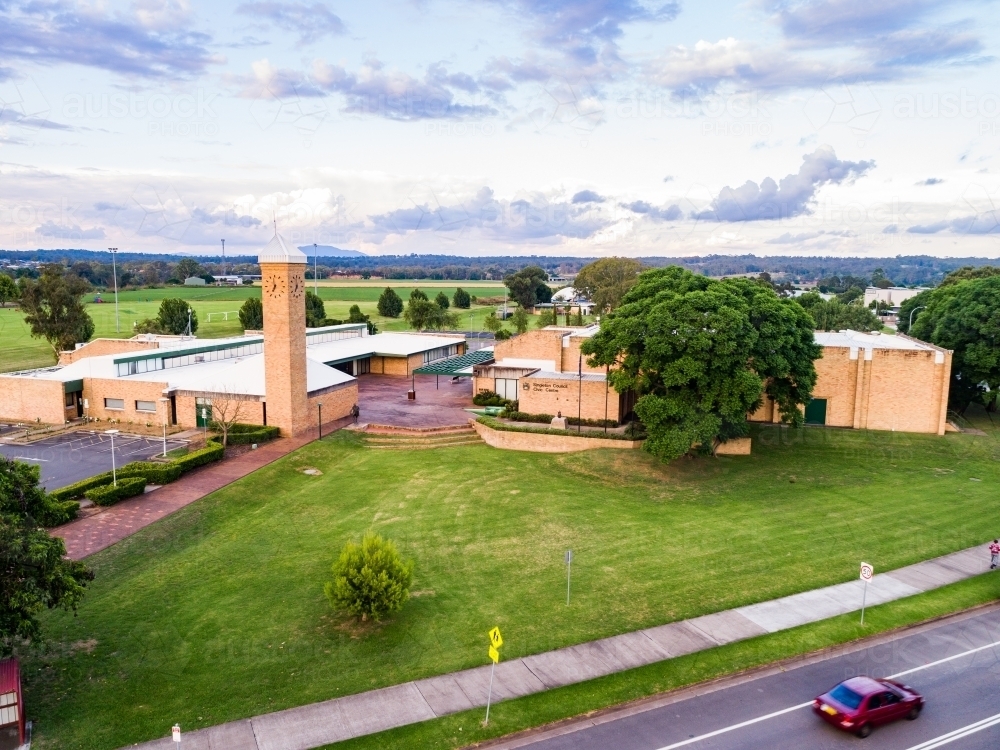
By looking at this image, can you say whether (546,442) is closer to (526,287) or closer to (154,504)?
(154,504)

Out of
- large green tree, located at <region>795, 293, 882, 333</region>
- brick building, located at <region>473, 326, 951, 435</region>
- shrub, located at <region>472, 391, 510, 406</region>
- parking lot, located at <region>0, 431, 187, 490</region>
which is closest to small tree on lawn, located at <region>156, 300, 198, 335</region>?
parking lot, located at <region>0, 431, 187, 490</region>

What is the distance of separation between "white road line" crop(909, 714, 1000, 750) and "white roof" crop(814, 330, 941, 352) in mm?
28048

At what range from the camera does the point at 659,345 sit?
32.7 metres

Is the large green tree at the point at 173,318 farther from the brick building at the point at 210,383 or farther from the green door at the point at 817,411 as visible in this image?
the green door at the point at 817,411

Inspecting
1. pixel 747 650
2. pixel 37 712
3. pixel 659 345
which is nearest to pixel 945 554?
pixel 747 650

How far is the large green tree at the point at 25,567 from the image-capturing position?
15.2 m

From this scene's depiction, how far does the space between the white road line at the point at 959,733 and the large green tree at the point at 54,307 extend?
2698 inches

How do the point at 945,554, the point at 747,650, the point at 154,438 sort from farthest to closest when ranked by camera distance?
the point at 154,438 → the point at 945,554 → the point at 747,650

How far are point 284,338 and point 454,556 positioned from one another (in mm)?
18545

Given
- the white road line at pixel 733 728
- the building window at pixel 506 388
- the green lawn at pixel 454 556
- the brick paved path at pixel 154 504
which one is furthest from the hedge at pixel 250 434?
the white road line at pixel 733 728

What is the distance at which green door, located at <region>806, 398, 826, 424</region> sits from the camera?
1699 inches

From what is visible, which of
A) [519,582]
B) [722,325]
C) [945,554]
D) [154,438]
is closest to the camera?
[519,582]

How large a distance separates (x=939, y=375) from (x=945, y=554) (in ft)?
64.1

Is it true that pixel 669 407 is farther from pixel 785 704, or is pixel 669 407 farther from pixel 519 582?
pixel 785 704
